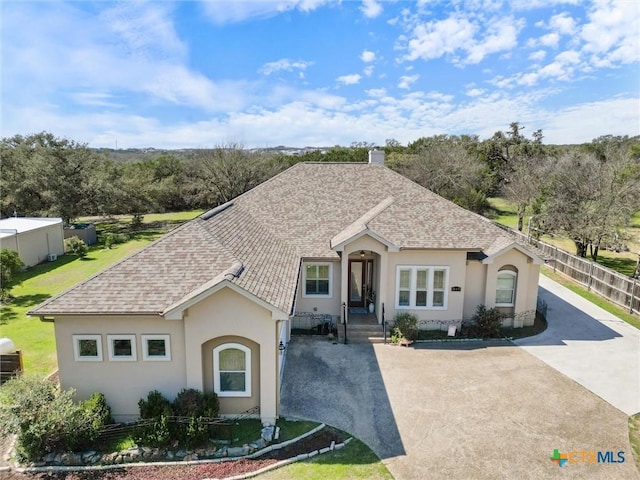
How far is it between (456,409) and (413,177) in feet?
161

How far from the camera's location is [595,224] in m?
30.5

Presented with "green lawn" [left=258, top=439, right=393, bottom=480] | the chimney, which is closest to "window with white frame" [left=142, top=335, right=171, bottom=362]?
"green lawn" [left=258, top=439, right=393, bottom=480]

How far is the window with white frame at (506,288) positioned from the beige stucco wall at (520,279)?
0.74 feet

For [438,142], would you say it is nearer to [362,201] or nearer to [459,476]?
[362,201]

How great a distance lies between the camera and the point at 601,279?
24672mm

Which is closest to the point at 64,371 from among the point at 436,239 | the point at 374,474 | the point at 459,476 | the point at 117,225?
the point at 374,474

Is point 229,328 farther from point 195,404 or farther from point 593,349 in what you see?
point 593,349

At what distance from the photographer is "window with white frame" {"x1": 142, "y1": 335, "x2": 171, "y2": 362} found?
12.3 metres

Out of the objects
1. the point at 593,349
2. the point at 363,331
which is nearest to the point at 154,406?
the point at 363,331

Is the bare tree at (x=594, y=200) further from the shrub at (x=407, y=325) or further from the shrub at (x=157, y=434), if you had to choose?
the shrub at (x=157, y=434)

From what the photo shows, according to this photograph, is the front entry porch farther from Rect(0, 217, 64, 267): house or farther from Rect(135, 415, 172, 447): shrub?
Rect(0, 217, 64, 267): house

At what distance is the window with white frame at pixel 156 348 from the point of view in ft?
40.5

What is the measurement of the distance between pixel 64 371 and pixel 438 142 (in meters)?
67.8

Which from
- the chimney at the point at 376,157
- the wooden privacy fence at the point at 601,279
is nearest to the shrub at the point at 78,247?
the chimney at the point at 376,157
